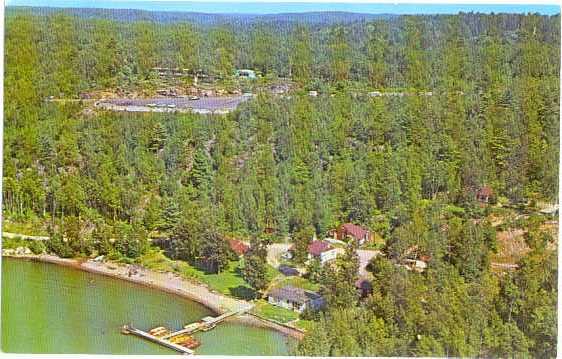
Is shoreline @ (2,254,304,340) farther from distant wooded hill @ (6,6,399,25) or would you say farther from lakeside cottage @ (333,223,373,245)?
distant wooded hill @ (6,6,399,25)

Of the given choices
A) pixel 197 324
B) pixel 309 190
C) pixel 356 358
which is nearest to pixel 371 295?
pixel 356 358

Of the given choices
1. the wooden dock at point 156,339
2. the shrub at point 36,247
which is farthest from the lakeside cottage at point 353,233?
the shrub at point 36,247

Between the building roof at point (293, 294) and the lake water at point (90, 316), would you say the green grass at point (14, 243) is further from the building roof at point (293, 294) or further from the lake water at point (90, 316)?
the building roof at point (293, 294)

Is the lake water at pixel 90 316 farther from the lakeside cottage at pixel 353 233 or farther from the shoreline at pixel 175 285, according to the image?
the lakeside cottage at pixel 353 233

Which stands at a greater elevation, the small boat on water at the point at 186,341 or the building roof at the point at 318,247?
the building roof at the point at 318,247

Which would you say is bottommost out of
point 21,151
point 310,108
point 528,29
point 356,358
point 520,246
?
point 356,358

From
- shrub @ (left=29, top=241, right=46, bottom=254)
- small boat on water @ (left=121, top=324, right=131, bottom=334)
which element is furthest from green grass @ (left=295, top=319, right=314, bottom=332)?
shrub @ (left=29, top=241, right=46, bottom=254)

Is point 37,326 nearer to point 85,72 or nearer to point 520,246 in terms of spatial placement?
point 85,72

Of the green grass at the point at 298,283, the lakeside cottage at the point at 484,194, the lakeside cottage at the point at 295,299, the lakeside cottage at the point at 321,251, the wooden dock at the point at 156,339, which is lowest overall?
the wooden dock at the point at 156,339
